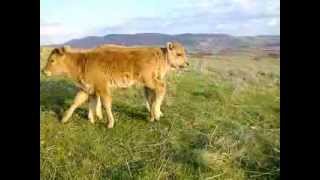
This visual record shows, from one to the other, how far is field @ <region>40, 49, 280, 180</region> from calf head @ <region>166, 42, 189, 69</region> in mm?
37

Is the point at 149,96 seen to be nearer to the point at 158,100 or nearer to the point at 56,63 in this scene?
the point at 158,100

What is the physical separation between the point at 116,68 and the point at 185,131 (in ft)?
1.36

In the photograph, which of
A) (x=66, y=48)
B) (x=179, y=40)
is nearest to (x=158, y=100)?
(x=179, y=40)

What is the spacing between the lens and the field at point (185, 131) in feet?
8.02

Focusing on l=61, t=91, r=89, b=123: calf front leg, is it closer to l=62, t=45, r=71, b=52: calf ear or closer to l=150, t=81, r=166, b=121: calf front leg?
l=62, t=45, r=71, b=52: calf ear

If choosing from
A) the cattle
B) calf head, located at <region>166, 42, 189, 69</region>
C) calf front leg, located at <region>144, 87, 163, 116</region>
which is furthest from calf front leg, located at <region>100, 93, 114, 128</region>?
calf head, located at <region>166, 42, 189, 69</region>

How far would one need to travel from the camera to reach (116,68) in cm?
251

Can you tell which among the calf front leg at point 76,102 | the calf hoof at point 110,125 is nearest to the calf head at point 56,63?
the calf front leg at point 76,102

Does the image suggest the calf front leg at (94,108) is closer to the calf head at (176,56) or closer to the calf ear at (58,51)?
the calf ear at (58,51)

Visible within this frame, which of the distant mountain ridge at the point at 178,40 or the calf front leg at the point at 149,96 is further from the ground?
the distant mountain ridge at the point at 178,40

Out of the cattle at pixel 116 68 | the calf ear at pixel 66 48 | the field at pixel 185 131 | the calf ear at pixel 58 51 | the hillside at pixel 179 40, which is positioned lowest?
the field at pixel 185 131
